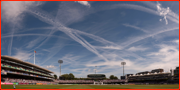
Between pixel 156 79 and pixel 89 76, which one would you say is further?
pixel 89 76

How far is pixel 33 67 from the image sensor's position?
96250mm

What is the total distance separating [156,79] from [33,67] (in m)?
106

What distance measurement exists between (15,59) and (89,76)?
94315mm

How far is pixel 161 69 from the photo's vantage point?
131500 mm

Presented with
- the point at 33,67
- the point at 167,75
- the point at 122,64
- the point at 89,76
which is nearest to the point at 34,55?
the point at 33,67

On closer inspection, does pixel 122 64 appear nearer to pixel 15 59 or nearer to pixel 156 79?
pixel 156 79

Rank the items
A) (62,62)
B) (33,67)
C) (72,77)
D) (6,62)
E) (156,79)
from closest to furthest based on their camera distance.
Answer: (6,62), (33,67), (156,79), (62,62), (72,77)

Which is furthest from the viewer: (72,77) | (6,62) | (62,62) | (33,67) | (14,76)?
(72,77)

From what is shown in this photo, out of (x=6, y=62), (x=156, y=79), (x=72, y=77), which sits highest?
(x=6, y=62)

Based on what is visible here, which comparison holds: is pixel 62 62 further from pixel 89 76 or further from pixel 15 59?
pixel 15 59

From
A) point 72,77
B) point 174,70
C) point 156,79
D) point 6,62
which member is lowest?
point 72,77

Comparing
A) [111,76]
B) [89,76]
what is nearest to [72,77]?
[89,76]

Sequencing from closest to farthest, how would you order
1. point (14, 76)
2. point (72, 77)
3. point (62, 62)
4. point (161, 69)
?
point (14, 76) → point (161, 69) → point (62, 62) → point (72, 77)

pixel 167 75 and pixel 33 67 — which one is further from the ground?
pixel 33 67
